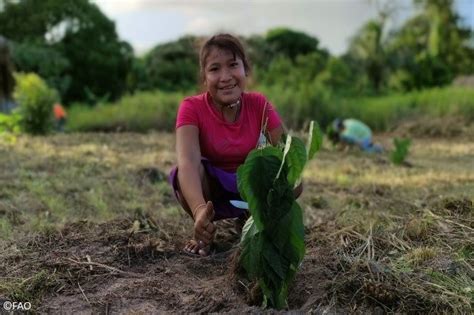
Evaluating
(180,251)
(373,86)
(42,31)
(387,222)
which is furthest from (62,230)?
(373,86)

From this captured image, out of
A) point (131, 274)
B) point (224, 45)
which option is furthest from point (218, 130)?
point (131, 274)

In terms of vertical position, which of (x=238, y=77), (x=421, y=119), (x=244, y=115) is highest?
(x=238, y=77)

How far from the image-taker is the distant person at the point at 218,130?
89.3 inches

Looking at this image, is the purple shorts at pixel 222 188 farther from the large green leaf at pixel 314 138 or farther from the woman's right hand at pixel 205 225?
the large green leaf at pixel 314 138

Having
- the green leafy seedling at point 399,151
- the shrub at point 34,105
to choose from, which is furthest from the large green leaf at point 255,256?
the shrub at point 34,105

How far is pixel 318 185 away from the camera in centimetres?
473

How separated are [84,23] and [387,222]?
16338mm

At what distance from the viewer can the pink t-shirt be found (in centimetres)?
238

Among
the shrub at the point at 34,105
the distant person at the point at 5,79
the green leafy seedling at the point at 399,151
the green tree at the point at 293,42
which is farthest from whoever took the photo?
the green tree at the point at 293,42

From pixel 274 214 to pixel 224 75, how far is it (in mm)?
867

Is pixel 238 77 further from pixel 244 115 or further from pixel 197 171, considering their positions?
pixel 197 171

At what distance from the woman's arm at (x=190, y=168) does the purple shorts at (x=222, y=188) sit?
0.11 metres

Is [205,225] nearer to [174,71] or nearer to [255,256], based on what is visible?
[255,256]

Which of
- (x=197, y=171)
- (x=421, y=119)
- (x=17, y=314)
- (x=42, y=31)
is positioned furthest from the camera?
(x=42, y=31)
